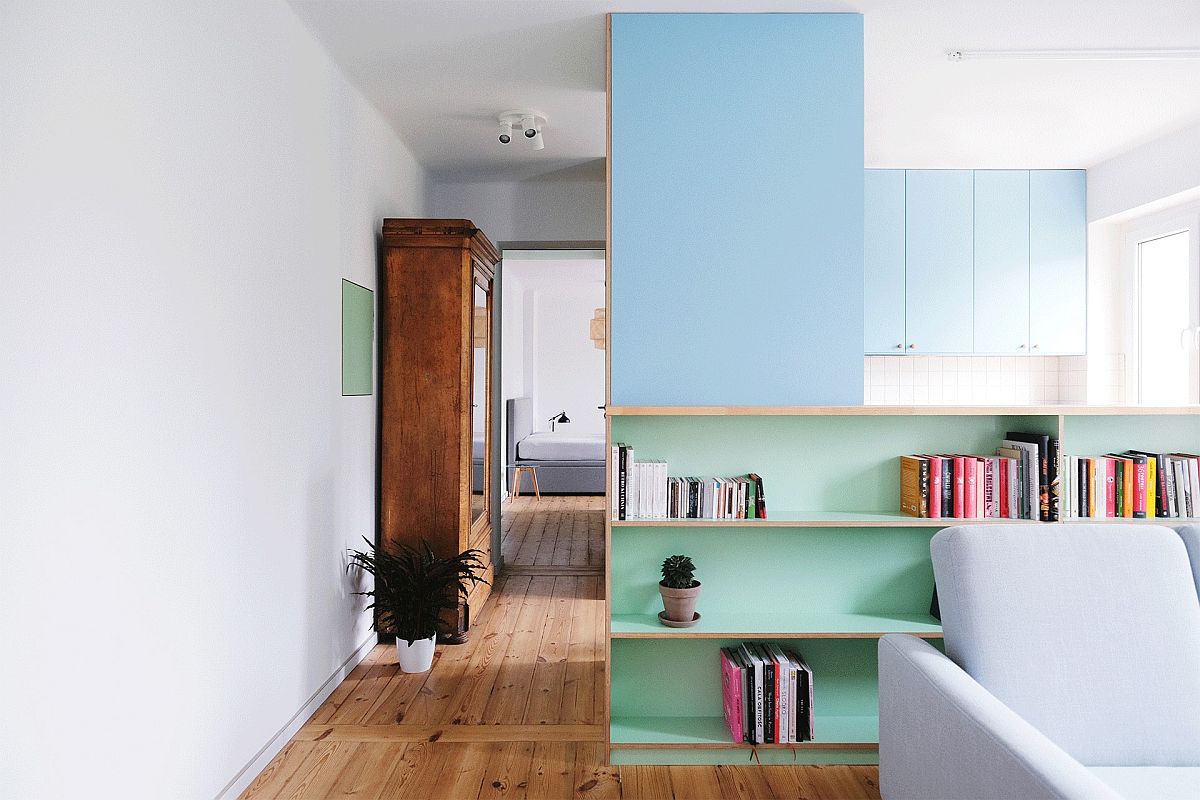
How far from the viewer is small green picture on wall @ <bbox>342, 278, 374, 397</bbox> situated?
3.57m

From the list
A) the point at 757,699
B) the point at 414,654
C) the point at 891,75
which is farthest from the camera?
the point at 414,654

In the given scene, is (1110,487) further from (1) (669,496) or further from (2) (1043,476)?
(1) (669,496)

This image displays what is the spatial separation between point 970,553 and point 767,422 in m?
1.12

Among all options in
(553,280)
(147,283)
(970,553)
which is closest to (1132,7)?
(970,553)

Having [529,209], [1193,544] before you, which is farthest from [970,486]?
[529,209]

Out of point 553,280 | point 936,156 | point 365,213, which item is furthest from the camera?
point 553,280

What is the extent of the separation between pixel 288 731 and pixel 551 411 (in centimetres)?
843

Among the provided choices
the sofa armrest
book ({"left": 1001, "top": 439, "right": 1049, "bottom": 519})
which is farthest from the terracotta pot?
book ({"left": 1001, "top": 439, "right": 1049, "bottom": 519})

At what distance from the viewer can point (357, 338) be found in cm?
373

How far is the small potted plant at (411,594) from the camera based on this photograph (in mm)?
3629

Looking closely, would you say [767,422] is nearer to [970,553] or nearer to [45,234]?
[970,553]

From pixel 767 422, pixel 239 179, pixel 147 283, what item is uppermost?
pixel 239 179

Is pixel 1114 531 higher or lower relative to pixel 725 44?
lower

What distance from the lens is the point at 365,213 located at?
12.6 ft
